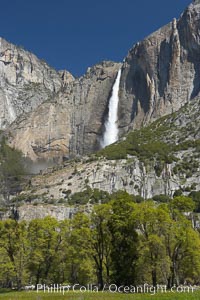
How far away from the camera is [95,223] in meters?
56.1

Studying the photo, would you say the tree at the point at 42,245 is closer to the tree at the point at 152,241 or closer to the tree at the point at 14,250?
the tree at the point at 14,250

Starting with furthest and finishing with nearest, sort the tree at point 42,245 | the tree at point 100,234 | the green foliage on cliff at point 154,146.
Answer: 1. the green foliage on cliff at point 154,146
2. the tree at point 42,245
3. the tree at point 100,234

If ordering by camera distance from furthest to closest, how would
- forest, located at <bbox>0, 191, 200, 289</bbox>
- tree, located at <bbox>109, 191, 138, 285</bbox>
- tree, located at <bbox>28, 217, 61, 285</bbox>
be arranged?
1. tree, located at <bbox>28, 217, 61, 285</bbox>
2. forest, located at <bbox>0, 191, 200, 289</bbox>
3. tree, located at <bbox>109, 191, 138, 285</bbox>

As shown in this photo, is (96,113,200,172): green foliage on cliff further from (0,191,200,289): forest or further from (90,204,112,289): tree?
(90,204,112,289): tree

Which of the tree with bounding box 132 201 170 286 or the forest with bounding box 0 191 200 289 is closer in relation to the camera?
the tree with bounding box 132 201 170 286

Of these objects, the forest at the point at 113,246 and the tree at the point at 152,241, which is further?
the forest at the point at 113,246

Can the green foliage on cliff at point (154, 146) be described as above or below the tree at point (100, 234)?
above

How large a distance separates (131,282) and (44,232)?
17385 mm

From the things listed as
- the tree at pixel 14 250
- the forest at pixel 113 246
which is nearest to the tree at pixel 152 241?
the forest at pixel 113 246

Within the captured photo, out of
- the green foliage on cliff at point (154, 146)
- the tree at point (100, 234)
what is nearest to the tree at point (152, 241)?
the tree at point (100, 234)

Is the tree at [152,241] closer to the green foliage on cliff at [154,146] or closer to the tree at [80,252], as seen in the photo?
the tree at [80,252]

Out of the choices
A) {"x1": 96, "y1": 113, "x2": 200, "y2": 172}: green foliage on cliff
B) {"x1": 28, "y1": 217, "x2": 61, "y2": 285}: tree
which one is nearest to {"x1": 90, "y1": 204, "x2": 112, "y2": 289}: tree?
{"x1": 28, "y1": 217, "x2": 61, "y2": 285}: tree

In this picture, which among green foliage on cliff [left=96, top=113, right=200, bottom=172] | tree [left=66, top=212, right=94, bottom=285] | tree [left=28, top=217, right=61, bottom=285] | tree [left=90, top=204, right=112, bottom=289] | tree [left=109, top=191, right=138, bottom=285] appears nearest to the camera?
tree [left=109, top=191, right=138, bottom=285]

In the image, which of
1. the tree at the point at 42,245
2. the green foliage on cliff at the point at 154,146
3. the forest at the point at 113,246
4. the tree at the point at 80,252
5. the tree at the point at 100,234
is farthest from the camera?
the green foliage on cliff at the point at 154,146
